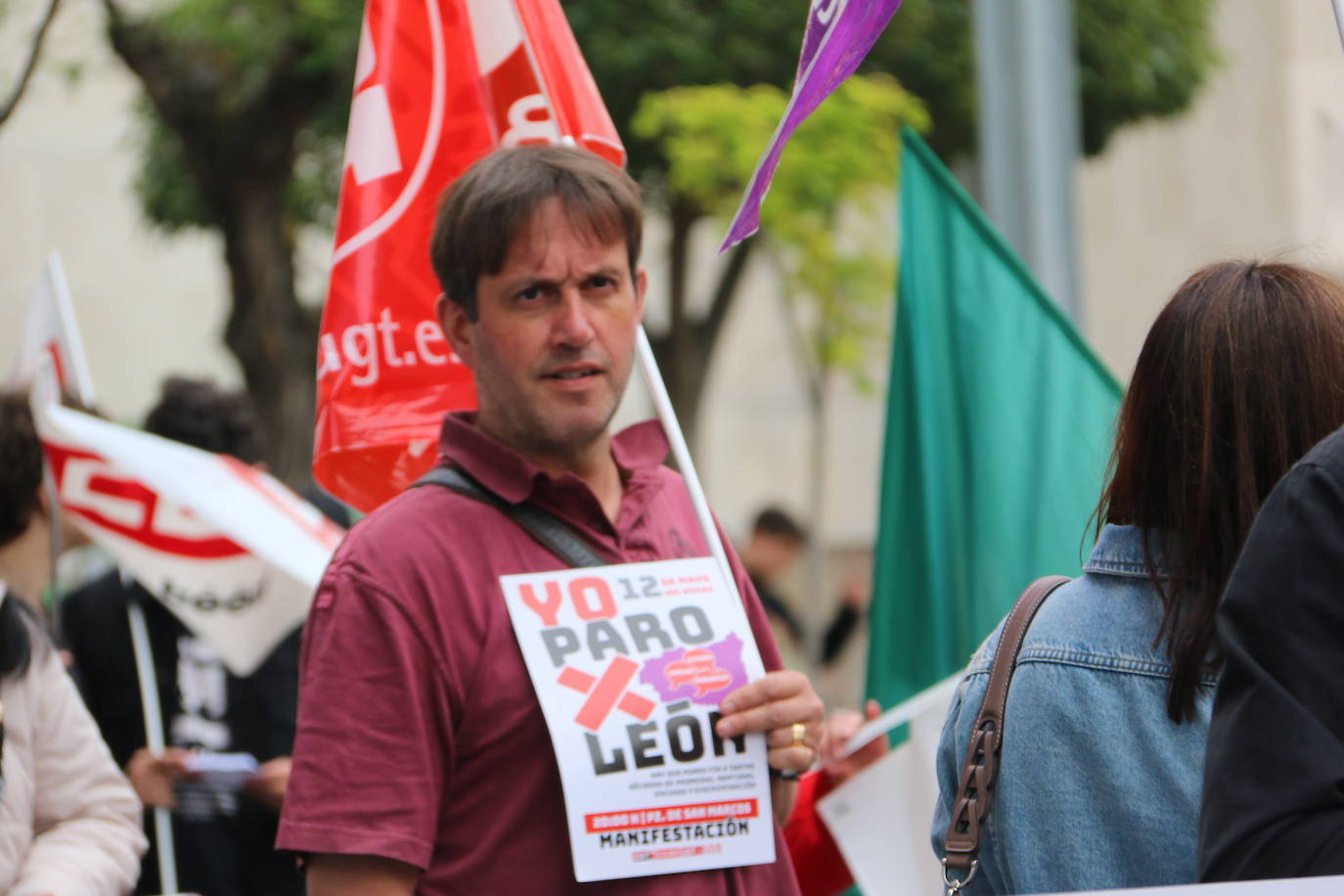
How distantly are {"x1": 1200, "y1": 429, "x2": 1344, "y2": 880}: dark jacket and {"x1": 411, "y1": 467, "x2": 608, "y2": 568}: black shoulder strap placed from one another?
1.16 m

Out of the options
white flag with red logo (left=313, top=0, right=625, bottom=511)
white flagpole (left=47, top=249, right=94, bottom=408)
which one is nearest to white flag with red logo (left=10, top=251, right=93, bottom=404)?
white flagpole (left=47, top=249, right=94, bottom=408)

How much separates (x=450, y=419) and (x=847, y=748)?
1.02m

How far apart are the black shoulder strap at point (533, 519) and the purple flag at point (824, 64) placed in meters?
0.43

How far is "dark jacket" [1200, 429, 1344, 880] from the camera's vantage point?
154 cm

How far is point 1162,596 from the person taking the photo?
202 centimetres

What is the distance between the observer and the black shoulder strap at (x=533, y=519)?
2.58m

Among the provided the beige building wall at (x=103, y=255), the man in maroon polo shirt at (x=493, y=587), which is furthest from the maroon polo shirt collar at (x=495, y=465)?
the beige building wall at (x=103, y=255)

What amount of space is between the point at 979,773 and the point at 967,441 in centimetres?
215

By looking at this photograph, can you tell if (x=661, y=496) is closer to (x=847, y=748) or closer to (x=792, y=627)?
(x=847, y=748)

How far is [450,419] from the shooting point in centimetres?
267

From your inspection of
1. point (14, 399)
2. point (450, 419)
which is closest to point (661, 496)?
point (450, 419)

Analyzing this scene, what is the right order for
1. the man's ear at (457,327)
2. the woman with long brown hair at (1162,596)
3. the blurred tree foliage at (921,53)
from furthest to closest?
the blurred tree foliage at (921,53) < the man's ear at (457,327) < the woman with long brown hair at (1162,596)

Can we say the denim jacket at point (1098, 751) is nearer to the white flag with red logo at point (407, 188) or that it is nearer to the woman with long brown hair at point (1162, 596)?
the woman with long brown hair at point (1162, 596)

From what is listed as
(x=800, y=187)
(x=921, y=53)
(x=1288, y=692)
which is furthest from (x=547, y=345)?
(x=921, y=53)
